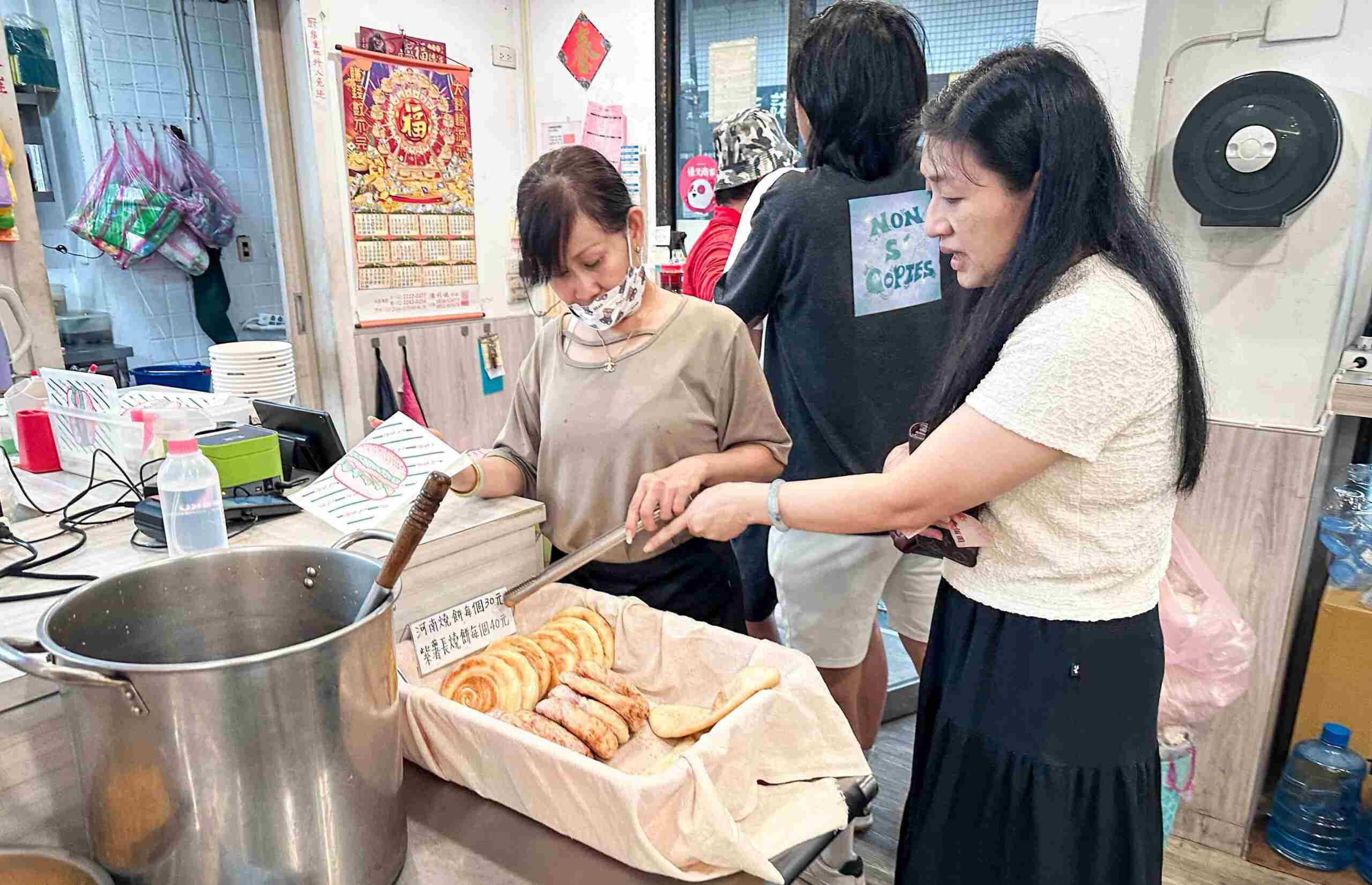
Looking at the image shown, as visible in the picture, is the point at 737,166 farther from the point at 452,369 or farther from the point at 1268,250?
the point at 452,369

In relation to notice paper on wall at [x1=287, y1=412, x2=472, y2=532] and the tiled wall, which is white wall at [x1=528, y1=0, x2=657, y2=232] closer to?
the tiled wall

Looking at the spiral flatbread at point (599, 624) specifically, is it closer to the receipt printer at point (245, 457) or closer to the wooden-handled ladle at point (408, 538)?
the wooden-handled ladle at point (408, 538)

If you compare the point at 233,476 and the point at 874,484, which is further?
the point at 233,476

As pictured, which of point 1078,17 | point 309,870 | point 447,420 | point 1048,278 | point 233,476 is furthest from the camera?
point 447,420

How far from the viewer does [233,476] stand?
1249 millimetres

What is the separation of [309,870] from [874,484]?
28.2 inches

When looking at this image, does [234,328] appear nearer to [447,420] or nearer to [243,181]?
[243,181]

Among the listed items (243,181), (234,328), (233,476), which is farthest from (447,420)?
(233,476)

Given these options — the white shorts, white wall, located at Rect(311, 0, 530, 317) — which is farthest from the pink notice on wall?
the white shorts

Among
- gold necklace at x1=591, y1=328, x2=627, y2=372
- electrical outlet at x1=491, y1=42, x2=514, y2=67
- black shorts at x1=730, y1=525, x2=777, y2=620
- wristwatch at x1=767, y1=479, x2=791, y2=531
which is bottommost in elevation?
black shorts at x1=730, y1=525, x2=777, y2=620

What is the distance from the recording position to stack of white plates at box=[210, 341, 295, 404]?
8.06 ft

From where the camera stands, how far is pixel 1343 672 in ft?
6.73

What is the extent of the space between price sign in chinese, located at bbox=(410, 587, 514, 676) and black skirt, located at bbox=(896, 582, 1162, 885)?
0.62 meters

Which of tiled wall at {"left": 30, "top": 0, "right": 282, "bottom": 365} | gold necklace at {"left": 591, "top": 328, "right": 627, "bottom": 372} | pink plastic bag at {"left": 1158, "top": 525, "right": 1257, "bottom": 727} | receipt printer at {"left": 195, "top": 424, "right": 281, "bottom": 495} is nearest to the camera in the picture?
receipt printer at {"left": 195, "top": 424, "right": 281, "bottom": 495}
